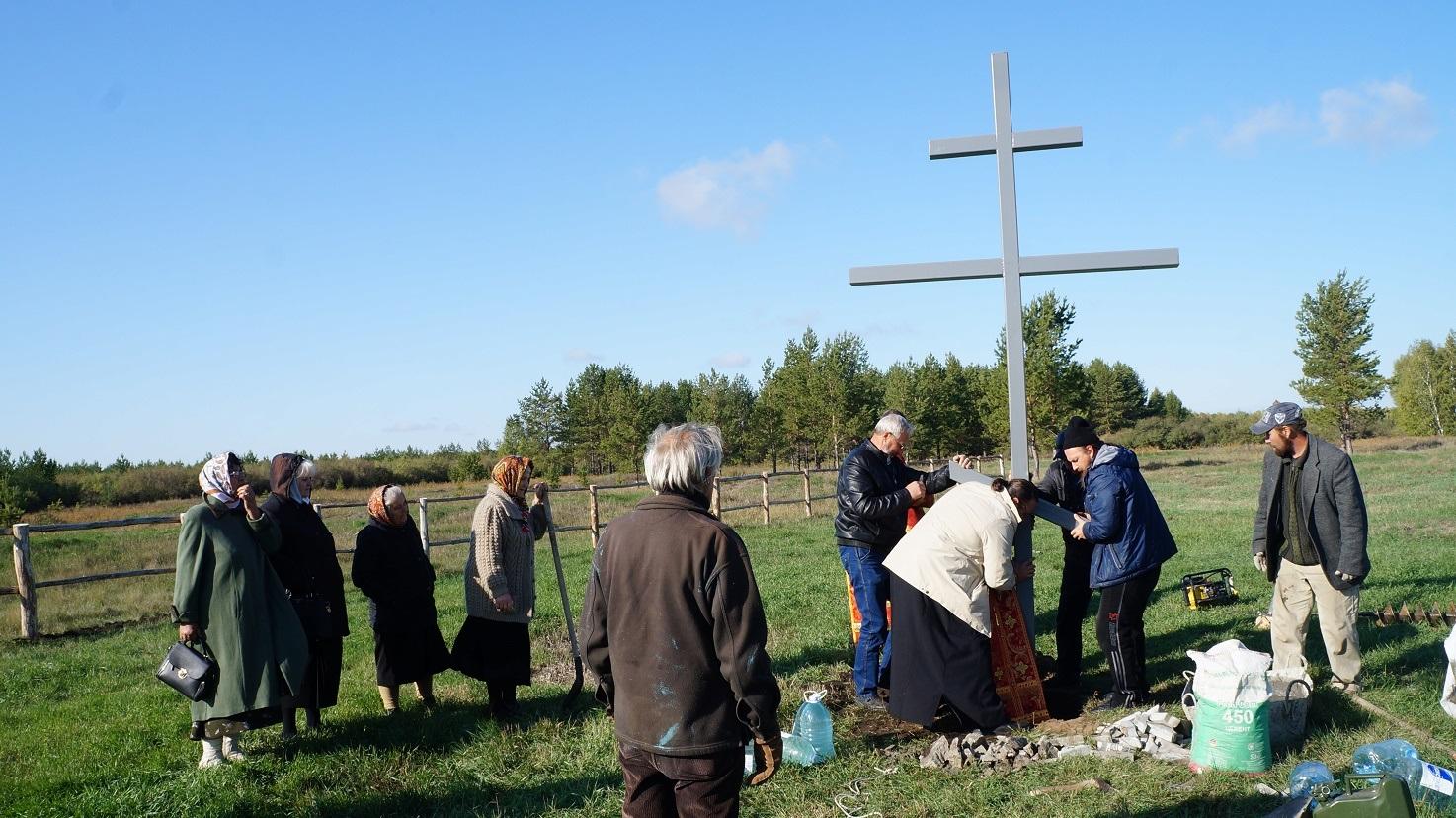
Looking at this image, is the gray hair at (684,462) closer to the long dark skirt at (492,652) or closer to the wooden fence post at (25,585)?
the long dark skirt at (492,652)

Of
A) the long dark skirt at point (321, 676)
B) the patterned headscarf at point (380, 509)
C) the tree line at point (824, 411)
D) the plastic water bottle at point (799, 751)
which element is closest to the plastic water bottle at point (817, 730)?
the plastic water bottle at point (799, 751)

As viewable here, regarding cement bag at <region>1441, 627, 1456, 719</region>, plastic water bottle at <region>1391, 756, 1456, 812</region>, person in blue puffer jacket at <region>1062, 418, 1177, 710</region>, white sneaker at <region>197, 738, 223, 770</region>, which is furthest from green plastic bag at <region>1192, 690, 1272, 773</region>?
white sneaker at <region>197, 738, 223, 770</region>

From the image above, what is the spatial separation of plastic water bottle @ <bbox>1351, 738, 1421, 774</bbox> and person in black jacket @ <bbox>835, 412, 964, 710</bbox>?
8.33 ft

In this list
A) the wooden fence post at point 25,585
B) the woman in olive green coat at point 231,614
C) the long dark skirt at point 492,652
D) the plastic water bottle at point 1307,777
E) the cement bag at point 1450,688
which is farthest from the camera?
the wooden fence post at point 25,585

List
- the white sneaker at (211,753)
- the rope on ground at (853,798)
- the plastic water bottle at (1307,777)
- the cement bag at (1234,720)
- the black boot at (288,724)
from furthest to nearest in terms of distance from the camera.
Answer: the black boot at (288,724) < the white sneaker at (211,753) < the cement bag at (1234,720) < the rope on ground at (853,798) < the plastic water bottle at (1307,777)

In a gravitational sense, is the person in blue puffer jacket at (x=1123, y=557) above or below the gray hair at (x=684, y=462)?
below

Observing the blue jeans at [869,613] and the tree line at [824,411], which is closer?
the blue jeans at [869,613]

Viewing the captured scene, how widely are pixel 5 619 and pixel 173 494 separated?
35.7m

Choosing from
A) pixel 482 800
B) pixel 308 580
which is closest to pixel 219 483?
pixel 308 580

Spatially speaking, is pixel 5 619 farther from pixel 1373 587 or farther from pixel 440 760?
pixel 1373 587

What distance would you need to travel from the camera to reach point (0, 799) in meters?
4.97

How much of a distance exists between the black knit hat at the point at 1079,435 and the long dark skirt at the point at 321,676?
15.8ft

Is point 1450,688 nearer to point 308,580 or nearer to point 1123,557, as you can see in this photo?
point 1123,557

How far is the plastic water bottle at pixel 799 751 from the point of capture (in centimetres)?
516
